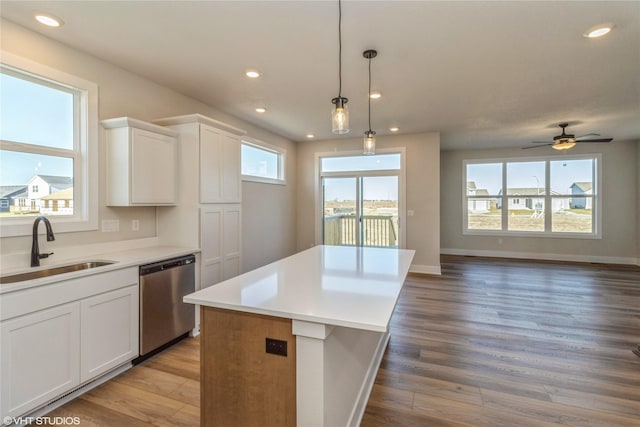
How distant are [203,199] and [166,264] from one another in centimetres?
78

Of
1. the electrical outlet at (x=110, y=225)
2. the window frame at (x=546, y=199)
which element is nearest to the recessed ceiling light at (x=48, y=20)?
the electrical outlet at (x=110, y=225)

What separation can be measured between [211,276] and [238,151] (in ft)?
5.12

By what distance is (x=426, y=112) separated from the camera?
14.6ft

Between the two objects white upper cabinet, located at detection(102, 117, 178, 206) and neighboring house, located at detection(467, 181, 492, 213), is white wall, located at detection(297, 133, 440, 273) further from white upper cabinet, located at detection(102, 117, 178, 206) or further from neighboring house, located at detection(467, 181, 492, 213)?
white upper cabinet, located at detection(102, 117, 178, 206)

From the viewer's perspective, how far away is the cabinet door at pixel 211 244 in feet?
10.5

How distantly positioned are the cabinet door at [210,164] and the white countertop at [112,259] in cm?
63

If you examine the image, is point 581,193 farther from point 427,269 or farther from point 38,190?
point 38,190

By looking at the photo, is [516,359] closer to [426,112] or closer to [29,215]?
[426,112]

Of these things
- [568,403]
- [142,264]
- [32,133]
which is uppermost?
[32,133]

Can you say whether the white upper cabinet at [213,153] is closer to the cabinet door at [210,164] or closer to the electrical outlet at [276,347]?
the cabinet door at [210,164]

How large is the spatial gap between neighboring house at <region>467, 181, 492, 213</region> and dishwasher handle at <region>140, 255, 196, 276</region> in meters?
6.91

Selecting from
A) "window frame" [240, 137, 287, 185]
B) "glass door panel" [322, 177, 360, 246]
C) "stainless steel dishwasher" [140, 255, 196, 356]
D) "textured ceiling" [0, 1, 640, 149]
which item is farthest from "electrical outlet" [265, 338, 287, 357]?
"glass door panel" [322, 177, 360, 246]

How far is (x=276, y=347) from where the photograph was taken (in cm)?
144

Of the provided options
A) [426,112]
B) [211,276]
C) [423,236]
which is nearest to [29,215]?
[211,276]
